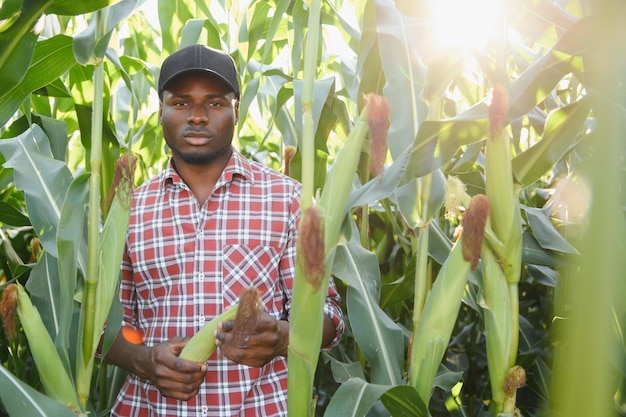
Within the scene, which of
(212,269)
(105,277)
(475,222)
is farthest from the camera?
(212,269)

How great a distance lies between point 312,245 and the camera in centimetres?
114

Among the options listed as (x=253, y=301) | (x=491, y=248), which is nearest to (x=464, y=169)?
(x=491, y=248)

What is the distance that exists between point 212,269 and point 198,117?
45 centimetres

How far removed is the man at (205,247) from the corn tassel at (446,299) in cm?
54

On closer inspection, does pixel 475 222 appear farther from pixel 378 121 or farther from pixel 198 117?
pixel 198 117

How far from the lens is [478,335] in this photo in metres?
3.04

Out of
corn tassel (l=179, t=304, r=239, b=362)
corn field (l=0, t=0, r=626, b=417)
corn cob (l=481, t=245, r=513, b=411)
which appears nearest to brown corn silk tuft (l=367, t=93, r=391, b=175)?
corn field (l=0, t=0, r=626, b=417)

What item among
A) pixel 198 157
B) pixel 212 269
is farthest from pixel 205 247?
pixel 198 157

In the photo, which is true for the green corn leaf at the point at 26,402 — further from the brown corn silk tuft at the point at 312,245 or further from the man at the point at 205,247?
the brown corn silk tuft at the point at 312,245

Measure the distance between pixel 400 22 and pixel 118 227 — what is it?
84cm

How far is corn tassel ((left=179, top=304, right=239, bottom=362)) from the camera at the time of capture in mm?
1382

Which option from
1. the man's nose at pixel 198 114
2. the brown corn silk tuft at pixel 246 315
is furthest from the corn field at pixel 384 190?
the man's nose at pixel 198 114

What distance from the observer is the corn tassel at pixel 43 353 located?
1.35 meters

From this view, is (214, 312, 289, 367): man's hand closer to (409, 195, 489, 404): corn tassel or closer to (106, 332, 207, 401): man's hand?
(106, 332, 207, 401): man's hand
